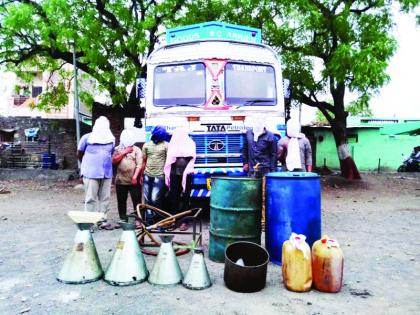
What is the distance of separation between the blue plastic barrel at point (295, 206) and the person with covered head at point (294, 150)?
6.47 ft

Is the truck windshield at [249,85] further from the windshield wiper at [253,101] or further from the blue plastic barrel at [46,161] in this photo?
the blue plastic barrel at [46,161]

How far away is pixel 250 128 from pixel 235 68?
1196 millimetres

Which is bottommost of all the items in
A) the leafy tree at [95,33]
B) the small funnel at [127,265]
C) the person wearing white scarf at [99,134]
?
the small funnel at [127,265]

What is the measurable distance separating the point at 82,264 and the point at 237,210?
1741 millimetres

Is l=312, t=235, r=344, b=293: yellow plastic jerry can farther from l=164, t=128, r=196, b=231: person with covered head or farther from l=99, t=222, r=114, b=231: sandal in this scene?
l=99, t=222, r=114, b=231: sandal

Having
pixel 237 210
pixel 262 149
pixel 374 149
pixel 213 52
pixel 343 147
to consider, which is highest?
pixel 213 52

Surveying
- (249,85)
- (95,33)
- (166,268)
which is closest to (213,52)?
(249,85)

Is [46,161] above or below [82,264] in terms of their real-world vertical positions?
above

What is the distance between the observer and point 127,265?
4031mm

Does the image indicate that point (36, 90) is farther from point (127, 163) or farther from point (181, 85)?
point (127, 163)

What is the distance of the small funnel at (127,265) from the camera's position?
398 cm

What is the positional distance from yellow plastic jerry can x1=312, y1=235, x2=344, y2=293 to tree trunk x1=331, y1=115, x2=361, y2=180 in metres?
10.6

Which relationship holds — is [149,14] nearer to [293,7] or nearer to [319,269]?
[293,7]

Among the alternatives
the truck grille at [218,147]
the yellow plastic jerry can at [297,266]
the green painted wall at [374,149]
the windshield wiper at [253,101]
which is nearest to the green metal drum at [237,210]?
the yellow plastic jerry can at [297,266]
